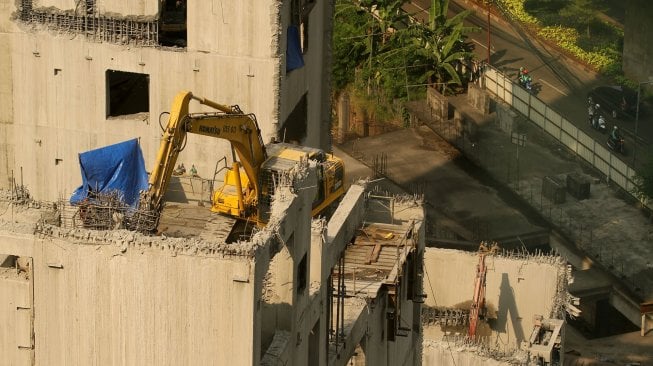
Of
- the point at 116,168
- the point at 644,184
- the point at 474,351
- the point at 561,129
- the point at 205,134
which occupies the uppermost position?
the point at 205,134

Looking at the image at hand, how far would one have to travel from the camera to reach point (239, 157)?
62.0 meters

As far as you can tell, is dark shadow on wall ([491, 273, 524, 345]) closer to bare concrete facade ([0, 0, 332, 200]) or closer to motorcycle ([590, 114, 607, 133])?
bare concrete facade ([0, 0, 332, 200])

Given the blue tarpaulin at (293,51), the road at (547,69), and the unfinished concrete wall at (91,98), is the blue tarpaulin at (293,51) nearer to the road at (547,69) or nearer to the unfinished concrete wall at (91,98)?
the unfinished concrete wall at (91,98)

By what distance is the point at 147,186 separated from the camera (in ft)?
193

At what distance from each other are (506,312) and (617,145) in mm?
34455

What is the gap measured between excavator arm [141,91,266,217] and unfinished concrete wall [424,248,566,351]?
60.6 ft

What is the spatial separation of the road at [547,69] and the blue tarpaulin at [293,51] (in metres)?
41.7

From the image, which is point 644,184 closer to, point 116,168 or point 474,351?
point 474,351

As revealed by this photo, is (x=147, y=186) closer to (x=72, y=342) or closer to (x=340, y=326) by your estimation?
(x=340, y=326)

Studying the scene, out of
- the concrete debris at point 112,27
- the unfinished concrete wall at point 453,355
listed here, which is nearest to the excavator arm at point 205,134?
the concrete debris at point 112,27

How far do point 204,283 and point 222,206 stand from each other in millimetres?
9356

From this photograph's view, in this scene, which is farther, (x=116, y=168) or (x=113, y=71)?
(x=113, y=71)

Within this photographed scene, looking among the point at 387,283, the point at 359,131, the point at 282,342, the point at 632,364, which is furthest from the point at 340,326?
the point at 359,131

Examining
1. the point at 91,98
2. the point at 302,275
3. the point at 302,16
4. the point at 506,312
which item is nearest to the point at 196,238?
the point at 302,275
